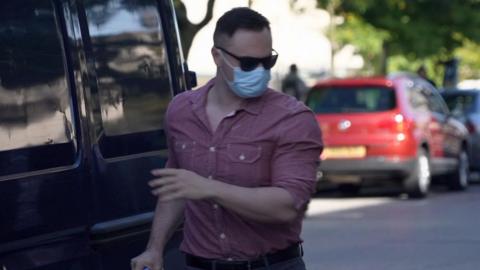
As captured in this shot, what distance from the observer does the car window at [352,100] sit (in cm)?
1744

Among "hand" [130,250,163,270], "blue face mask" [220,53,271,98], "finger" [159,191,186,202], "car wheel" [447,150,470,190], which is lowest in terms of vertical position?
"car wheel" [447,150,470,190]

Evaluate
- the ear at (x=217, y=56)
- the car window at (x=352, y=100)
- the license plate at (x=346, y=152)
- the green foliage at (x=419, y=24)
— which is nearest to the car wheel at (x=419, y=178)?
the license plate at (x=346, y=152)

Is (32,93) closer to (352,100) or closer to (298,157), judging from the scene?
(298,157)

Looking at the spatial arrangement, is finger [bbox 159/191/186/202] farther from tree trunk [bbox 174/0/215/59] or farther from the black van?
tree trunk [bbox 174/0/215/59]

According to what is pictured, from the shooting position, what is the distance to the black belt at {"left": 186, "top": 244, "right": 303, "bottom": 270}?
13.9 ft

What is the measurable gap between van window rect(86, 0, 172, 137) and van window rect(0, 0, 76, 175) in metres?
0.35

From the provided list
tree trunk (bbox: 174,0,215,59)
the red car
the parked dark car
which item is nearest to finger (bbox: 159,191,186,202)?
the red car

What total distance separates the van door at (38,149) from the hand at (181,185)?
914mm

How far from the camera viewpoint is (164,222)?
4363mm

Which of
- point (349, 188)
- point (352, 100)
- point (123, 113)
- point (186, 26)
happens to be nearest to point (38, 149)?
point (123, 113)

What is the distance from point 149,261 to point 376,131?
13.1 metres

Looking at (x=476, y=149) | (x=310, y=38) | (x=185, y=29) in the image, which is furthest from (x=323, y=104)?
(x=310, y=38)

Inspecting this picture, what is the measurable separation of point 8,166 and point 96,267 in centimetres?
74

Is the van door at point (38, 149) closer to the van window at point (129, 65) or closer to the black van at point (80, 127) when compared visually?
the black van at point (80, 127)
